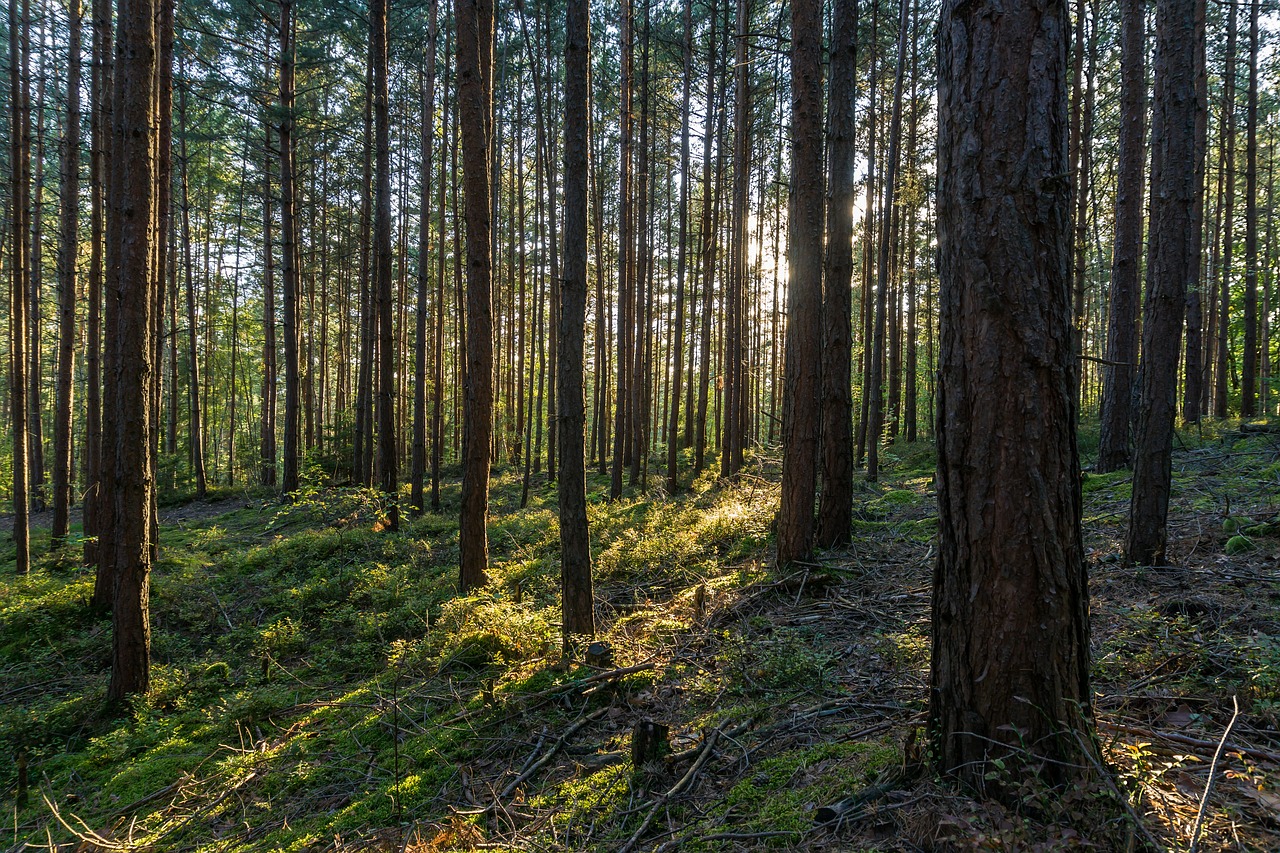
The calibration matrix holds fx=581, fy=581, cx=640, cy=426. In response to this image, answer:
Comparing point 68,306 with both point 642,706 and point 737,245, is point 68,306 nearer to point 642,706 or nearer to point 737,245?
point 737,245

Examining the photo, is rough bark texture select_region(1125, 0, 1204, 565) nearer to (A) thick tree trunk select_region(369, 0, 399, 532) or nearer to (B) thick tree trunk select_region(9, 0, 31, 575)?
(A) thick tree trunk select_region(369, 0, 399, 532)

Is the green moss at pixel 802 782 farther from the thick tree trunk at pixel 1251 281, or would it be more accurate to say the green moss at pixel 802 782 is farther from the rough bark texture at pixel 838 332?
the thick tree trunk at pixel 1251 281

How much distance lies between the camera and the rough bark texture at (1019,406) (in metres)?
2.03

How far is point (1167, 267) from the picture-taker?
176 inches

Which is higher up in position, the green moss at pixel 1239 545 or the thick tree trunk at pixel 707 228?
the thick tree trunk at pixel 707 228

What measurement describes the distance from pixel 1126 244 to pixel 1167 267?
4383 mm

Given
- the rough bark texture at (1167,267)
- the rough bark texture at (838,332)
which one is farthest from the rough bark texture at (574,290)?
the rough bark texture at (1167,267)

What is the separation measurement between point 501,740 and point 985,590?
3211mm

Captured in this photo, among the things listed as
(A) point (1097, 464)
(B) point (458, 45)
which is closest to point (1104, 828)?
(B) point (458, 45)

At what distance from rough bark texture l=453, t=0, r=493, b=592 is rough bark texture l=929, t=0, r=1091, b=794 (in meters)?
5.35

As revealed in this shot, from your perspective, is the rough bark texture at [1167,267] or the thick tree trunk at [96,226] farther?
the thick tree trunk at [96,226]

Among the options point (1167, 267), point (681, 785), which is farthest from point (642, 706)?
point (1167, 267)

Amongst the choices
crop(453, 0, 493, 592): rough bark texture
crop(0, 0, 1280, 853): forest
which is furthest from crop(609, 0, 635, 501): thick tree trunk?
crop(453, 0, 493, 592): rough bark texture

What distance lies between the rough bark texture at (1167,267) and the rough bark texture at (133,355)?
27.0ft
